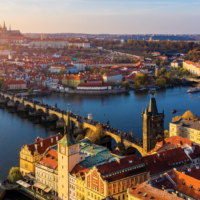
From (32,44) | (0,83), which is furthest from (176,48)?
(0,83)

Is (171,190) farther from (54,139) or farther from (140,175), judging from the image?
(54,139)

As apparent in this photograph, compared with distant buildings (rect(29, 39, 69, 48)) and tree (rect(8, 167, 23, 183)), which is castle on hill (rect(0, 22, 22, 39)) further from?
tree (rect(8, 167, 23, 183))

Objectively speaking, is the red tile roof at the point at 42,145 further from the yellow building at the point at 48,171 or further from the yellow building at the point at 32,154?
the yellow building at the point at 48,171

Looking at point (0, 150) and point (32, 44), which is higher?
point (32, 44)

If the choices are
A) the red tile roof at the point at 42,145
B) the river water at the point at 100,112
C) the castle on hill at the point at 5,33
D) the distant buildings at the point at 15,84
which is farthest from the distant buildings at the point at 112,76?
the castle on hill at the point at 5,33

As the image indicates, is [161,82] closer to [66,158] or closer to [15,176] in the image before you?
[15,176]

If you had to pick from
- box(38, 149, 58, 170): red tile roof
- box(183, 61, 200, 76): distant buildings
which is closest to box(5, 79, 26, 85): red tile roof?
box(183, 61, 200, 76): distant buildings
